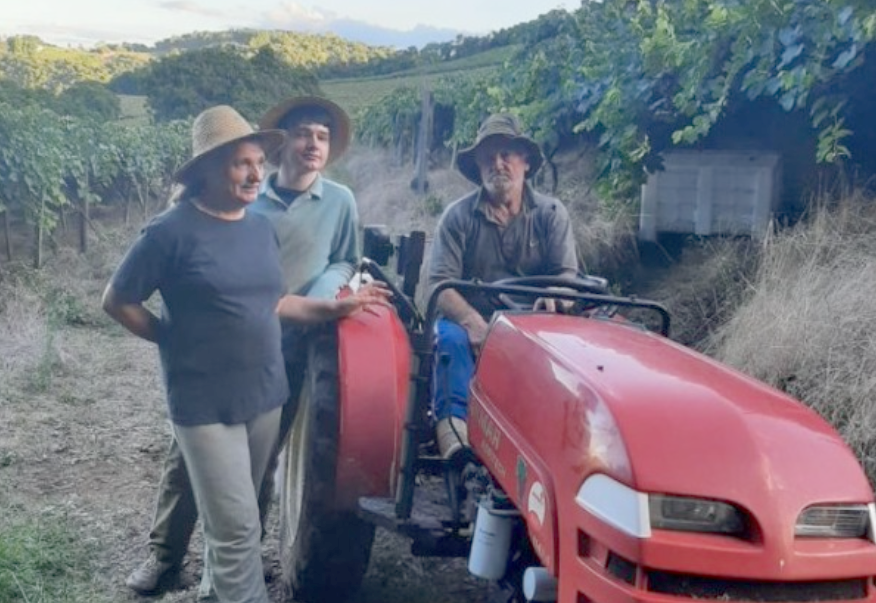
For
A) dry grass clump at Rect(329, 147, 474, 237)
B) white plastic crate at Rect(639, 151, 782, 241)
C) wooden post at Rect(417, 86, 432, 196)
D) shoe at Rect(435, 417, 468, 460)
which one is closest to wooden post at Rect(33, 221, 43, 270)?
dry grass clump at Rect(329, 147, 474, 237)

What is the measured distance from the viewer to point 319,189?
13.7 feet

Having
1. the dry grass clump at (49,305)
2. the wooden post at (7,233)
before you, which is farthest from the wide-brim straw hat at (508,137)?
the wooden post at (7,233)

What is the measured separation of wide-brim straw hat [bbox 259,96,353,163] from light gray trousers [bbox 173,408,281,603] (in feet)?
4.31

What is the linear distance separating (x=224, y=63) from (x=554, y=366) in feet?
46.1

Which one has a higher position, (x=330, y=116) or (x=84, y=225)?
(x=330, y=116)

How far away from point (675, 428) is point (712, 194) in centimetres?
480

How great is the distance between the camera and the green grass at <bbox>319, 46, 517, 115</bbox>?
20625 mm

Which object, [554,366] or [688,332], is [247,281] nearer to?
[554,366]

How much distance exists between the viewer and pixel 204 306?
3.29m

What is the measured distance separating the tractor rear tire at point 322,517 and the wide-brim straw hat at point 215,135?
71 cm

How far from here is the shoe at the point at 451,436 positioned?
11.0ft

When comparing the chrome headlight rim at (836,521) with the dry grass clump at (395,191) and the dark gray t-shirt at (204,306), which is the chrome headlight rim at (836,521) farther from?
the dry grass clump at (395,191)

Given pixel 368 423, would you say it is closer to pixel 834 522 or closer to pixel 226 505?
pixel 226 505

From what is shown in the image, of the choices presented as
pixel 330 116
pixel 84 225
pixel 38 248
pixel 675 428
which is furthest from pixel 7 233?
pixel 675 428
